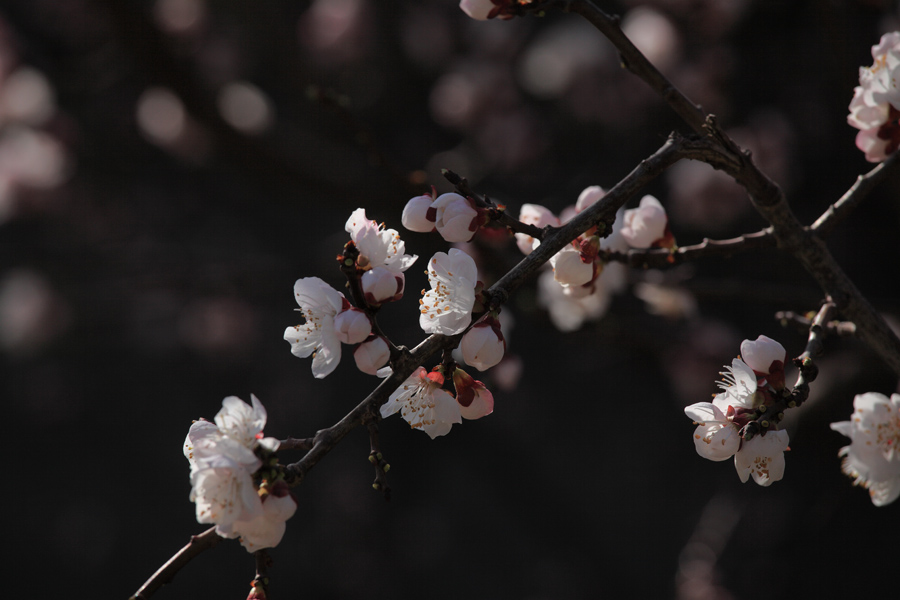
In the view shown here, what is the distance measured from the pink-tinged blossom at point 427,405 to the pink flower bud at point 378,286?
A: 0.12 m

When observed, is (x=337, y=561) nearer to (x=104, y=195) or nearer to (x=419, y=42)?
(x=104, y=195)

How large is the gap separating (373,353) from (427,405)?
13 centimetres

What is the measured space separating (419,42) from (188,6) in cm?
138

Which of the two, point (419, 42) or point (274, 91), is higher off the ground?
point (274, 91)

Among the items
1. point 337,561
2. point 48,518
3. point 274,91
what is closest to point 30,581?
point 48,518

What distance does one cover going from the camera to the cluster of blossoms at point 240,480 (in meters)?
0.67

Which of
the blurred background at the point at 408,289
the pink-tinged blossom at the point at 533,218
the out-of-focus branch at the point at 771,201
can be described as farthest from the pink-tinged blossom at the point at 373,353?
the blurred background at the point at 408,289

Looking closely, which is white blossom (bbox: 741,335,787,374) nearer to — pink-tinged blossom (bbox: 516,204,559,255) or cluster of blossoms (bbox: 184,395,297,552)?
pink-tinged blossom (bbox: 516,204,559,255)

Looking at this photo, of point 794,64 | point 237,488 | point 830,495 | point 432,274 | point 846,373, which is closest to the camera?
point 237,488

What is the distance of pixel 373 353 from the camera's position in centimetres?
74

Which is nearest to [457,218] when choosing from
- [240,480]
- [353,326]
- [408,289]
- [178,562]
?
[353,326]

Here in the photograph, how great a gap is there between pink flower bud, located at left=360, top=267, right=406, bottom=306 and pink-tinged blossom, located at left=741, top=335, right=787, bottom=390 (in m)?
0.46

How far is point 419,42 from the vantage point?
3842mm

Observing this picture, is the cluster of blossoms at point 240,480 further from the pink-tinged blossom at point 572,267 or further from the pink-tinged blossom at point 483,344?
the pink-tinged blossom at point 572,267
